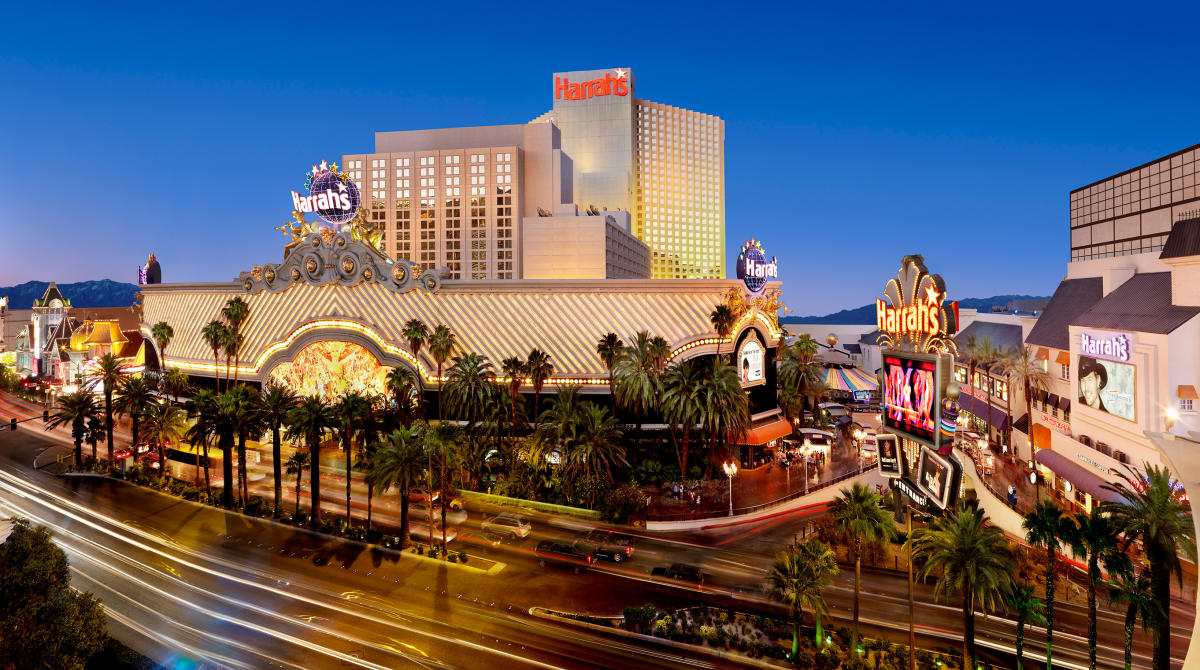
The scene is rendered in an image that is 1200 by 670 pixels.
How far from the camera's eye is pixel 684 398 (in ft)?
149

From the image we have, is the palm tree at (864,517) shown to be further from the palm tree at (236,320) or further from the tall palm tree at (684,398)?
the palm tree at (236,320)

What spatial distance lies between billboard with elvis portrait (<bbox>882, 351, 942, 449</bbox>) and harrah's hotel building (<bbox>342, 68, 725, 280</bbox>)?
66.7 metres

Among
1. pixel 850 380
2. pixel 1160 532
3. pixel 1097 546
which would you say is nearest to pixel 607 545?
pixel 1097 546

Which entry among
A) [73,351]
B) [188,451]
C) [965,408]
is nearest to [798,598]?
[965,408]

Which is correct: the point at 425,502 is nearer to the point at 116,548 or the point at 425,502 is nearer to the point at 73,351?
the point at 116,548

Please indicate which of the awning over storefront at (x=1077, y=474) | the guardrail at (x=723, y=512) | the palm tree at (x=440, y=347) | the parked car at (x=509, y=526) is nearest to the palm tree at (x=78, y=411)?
the palm tree at (x=440, y=347)

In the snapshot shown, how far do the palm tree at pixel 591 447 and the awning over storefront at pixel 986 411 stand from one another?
1490 inches

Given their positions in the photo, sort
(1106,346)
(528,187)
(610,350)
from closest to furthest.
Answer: (1106,346) → (610,350) → (528,187)

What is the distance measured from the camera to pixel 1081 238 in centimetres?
7081

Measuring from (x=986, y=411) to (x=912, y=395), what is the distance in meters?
46.5

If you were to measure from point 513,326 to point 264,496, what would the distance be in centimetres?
2568

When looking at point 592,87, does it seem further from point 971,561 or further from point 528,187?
point 971,561

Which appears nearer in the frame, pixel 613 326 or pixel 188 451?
pixel 613 326

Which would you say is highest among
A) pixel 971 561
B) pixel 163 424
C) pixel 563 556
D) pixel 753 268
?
pixel 753 268
